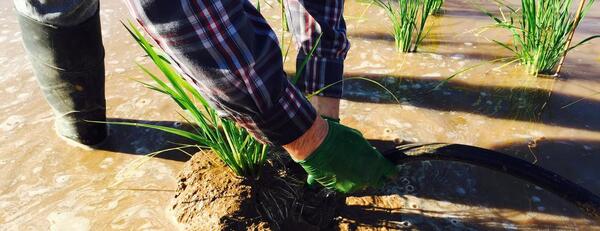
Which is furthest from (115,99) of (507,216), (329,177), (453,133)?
(507,216)

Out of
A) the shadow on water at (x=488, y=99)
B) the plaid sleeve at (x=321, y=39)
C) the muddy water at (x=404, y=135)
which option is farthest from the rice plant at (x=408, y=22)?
the plaid sleeve at (x=321, y=39)

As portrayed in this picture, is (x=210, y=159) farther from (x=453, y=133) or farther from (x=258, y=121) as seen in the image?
(x=453, y=133)

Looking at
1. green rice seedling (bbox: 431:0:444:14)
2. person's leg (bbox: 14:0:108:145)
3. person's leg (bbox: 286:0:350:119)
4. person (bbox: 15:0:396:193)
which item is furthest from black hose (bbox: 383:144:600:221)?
green rice seedling (bbox: 431:0:444:14)

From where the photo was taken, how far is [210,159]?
1.67 m

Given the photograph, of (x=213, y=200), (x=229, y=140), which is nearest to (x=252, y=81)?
(x=229, y=140)

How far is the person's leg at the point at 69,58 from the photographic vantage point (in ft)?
5.49

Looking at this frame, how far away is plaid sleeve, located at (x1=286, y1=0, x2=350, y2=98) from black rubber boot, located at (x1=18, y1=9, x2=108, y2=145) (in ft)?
2.40

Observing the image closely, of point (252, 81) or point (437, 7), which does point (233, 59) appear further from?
point (437, 7)

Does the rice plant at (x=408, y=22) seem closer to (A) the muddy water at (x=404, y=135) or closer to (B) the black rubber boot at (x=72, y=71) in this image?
(A) the muddy water at (x=404, y=135)

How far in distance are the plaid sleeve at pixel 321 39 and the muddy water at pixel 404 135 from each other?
38 centimetres

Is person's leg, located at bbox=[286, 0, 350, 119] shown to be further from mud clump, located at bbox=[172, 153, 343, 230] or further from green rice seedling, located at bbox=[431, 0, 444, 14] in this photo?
green rice seedling, located at bbox=[431, 0, 444, 14]

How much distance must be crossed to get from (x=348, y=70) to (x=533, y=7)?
0.86 m

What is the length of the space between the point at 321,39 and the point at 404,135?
0.56m

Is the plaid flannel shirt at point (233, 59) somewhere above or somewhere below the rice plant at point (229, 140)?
above
